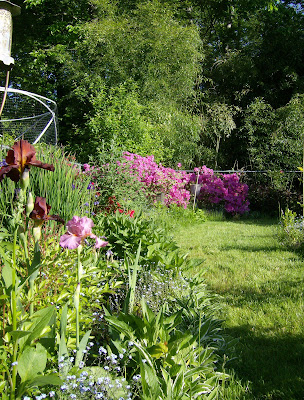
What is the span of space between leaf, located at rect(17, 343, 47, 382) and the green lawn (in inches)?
39.9

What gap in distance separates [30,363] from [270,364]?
1.38m

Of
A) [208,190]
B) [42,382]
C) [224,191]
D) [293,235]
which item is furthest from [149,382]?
[224,191]

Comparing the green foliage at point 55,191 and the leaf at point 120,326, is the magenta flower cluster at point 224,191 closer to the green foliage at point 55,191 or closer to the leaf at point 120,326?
the green foliage at point 55,191

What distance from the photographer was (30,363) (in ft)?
3.75

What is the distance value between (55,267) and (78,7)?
13.9 m

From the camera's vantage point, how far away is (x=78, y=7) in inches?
529

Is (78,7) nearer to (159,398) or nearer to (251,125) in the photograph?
(251,125)

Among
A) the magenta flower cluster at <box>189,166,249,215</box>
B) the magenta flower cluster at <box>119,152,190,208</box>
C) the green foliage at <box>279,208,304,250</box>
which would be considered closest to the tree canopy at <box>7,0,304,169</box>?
the magenta flower cluster at <box>119,152,190,208</box>

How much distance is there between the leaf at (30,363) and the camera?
112 cm

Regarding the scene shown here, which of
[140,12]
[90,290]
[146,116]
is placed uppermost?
[140,12]

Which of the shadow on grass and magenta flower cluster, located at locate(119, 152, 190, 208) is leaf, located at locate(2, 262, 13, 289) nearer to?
the shadow on grass

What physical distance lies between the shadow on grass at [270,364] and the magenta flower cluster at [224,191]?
6.84 metres

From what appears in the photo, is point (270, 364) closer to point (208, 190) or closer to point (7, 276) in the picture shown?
point (7, 276)

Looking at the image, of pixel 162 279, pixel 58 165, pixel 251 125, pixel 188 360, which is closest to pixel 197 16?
pixel 251 125
